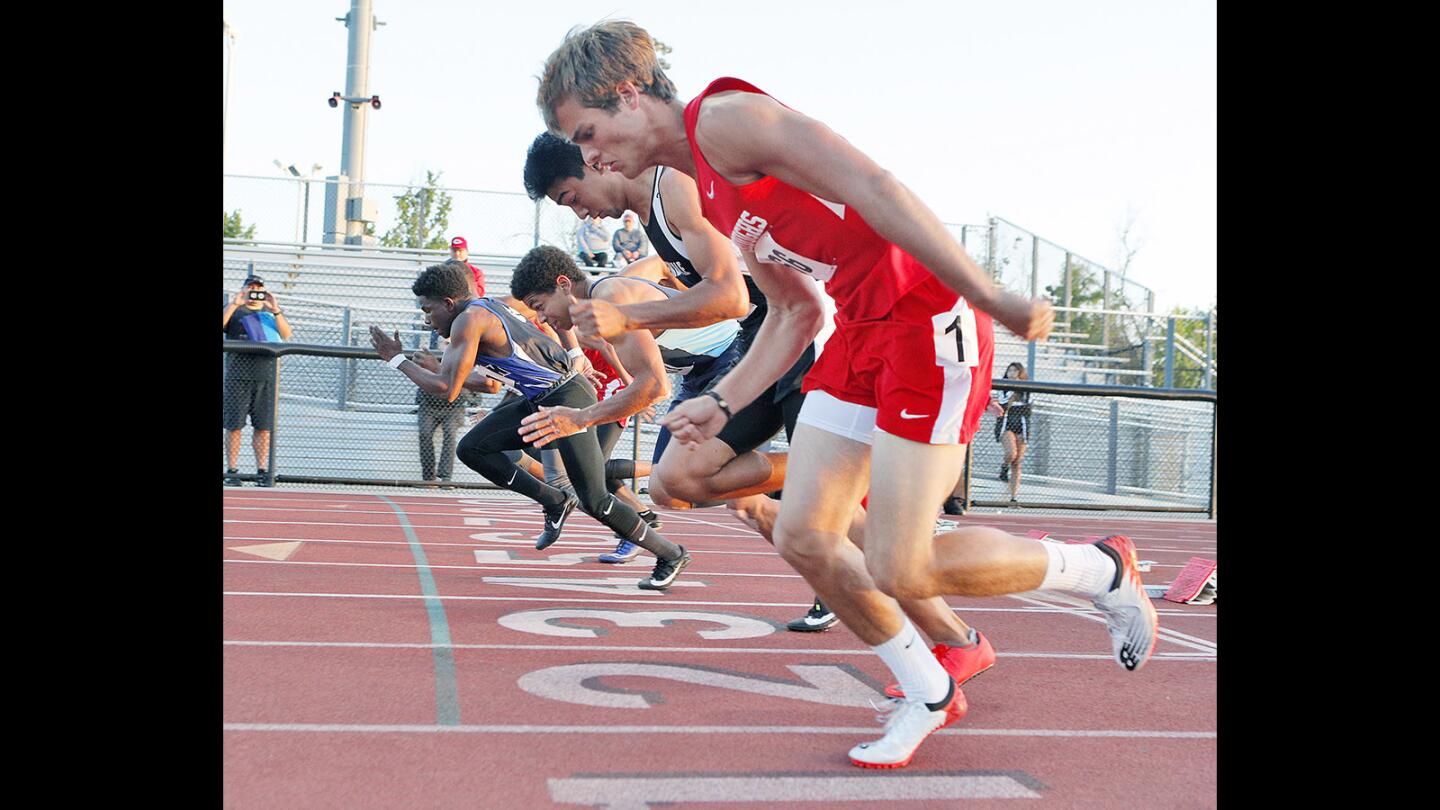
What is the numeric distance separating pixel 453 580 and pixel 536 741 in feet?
10.8

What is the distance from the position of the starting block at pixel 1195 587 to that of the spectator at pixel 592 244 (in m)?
12.7

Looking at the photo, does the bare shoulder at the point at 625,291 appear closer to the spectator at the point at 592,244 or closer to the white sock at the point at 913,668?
the white sock at the point at 913,668

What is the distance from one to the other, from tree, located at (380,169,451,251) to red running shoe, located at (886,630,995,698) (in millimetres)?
15712

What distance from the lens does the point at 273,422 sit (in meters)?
11.7

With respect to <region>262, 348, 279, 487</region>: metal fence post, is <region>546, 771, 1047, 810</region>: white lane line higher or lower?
lower

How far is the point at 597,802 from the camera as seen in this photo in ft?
9.11

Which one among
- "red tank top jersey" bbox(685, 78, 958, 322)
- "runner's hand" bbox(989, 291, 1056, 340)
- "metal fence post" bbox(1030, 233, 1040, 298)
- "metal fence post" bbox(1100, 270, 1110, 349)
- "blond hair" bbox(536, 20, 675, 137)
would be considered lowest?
"runner's hand" bbox(989, 291, 1056, 340)

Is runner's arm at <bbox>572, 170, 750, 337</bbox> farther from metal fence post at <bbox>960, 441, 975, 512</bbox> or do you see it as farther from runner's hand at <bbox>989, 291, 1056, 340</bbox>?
metal fence post at <bbox>960, 441, 975, 512</bbox>

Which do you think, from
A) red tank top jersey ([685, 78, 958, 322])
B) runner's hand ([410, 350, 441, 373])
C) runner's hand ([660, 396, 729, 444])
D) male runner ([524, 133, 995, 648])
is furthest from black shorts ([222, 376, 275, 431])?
red tank top jersey ([685, 78, 958, 322])

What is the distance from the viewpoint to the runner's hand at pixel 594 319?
11.0 feet

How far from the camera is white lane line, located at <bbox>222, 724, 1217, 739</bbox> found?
338cm
